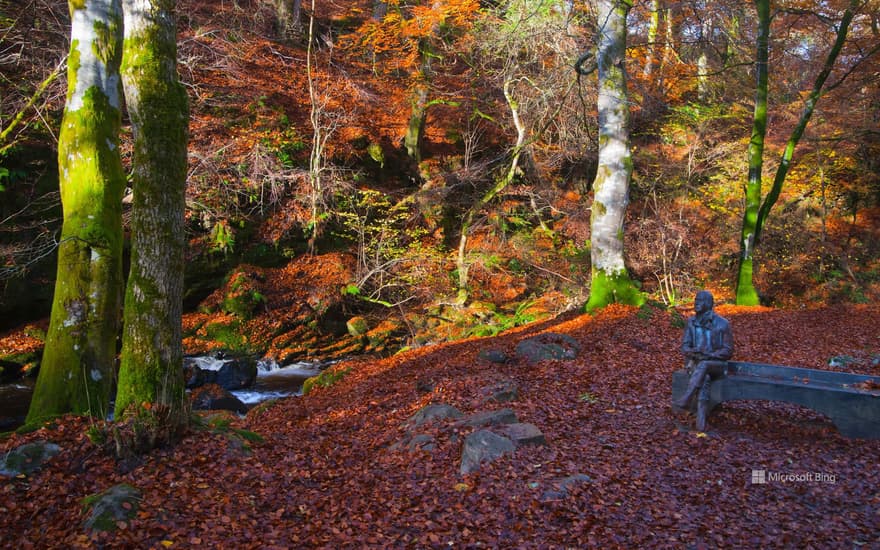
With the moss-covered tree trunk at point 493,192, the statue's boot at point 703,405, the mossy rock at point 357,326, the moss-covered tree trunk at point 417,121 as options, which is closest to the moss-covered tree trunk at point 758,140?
the moss-covered tree trunk at point 493,192

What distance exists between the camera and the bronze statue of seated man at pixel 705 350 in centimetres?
597

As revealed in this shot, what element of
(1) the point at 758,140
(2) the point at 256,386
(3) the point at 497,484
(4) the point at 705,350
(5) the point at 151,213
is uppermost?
(1) the point at 758,140

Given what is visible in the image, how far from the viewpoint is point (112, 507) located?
4145 mm

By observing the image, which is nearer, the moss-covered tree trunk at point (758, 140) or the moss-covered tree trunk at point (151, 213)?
the moss-covered tree trunk at point (151, 213)

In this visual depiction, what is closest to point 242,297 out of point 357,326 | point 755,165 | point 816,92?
point 357,326

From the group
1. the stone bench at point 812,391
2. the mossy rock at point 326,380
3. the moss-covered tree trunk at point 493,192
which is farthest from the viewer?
the moss-covered tree trunk at point 493,192

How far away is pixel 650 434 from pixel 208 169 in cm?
1356

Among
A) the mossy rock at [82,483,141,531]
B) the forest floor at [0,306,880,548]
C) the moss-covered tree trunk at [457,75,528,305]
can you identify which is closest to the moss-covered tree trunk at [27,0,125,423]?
the forest floor at [0,306,880,548]

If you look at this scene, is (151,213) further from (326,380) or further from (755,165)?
(755,165)

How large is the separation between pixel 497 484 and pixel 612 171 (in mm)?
8338

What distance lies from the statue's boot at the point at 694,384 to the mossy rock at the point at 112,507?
18.3 ft

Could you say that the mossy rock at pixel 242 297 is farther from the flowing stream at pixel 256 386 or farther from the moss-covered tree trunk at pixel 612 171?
the moss-covered tree trunk at pixel 612 171

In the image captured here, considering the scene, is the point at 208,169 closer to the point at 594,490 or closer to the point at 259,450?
the point at 259,450

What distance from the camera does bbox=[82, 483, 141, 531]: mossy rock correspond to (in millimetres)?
4027
